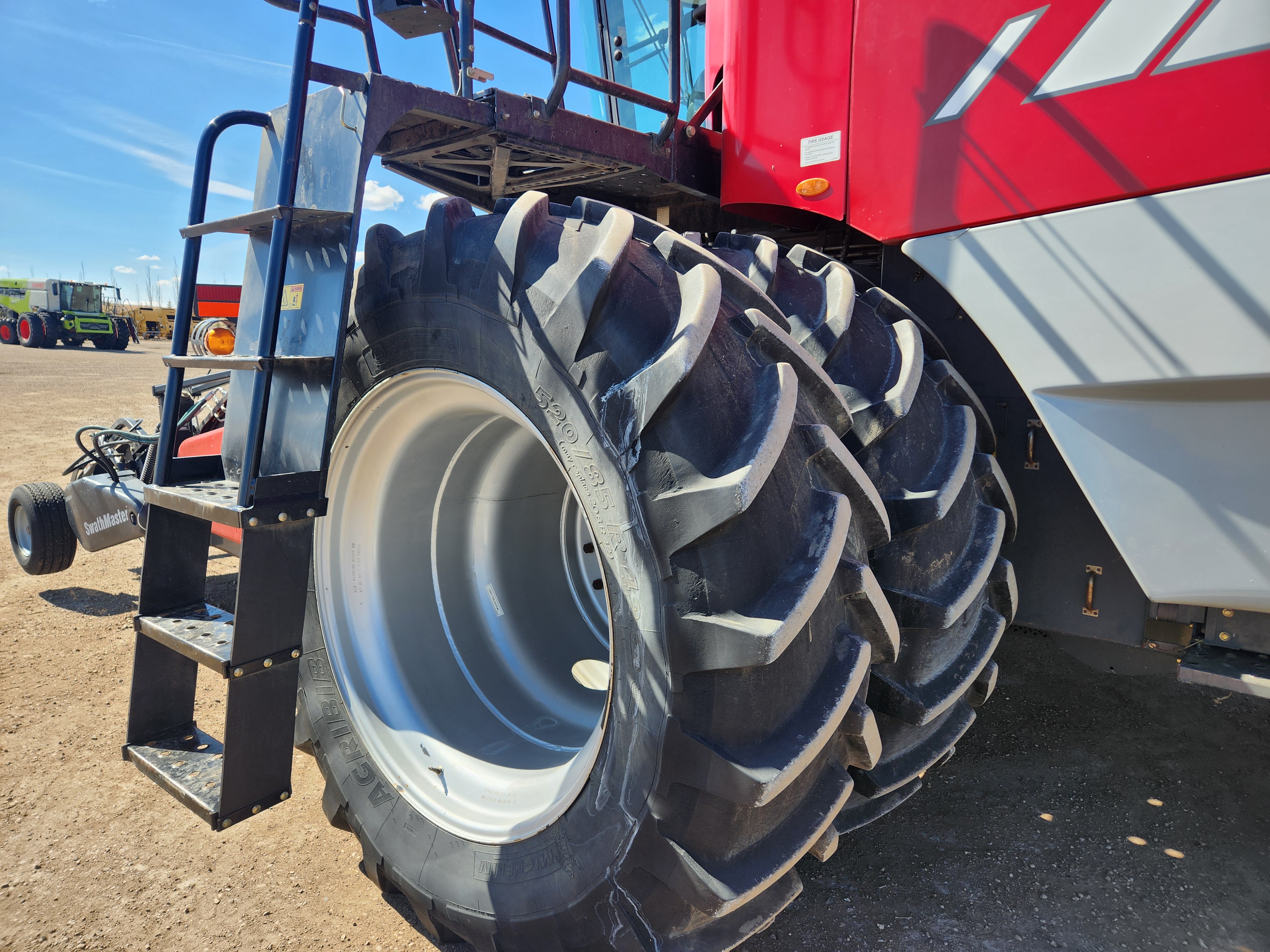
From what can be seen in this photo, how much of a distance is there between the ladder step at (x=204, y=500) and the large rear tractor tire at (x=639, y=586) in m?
0.25

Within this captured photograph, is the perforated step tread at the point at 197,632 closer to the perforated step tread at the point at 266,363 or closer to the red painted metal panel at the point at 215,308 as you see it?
the perforated step tread at the point at 266,363

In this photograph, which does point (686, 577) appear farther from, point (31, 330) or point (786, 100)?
point (31, 330)

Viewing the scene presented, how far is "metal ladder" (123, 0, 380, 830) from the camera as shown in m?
1.62

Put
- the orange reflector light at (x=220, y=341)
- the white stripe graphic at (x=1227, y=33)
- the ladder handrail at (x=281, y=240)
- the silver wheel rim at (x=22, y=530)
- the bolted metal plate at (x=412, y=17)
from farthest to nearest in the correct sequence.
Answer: the silver wheel rim at (x=22, y=530)
the orange reflector light at (x=220, y=341)
the ladder handrail at (x=281, y=240)
the bolted metal plate at (x=412, y=17)
the white stripe graphic at (x=1227, y=33)

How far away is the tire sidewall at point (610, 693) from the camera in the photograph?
1.26m

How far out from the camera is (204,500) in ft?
5.65

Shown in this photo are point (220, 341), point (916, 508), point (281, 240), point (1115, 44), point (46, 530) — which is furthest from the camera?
point (46, 530)

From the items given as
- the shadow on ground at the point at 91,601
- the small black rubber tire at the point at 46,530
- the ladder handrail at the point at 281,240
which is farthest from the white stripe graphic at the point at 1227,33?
the small black rubber tire at the point at 46,530

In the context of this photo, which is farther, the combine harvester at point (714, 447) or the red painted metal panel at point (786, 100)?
the red painted metal panel at point (786, 100)

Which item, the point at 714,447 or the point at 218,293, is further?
the point at 218,293

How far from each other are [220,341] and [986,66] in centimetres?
286

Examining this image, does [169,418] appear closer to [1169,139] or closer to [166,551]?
[166,551]

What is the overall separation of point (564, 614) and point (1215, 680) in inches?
57.4

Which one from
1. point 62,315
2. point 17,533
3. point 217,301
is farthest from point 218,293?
point 17,533
